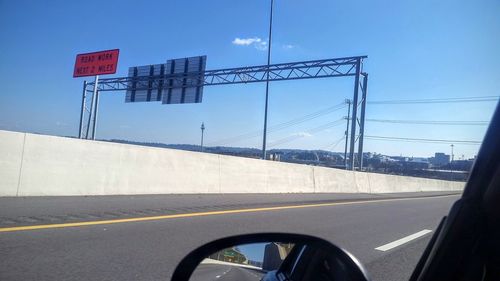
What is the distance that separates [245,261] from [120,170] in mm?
11660

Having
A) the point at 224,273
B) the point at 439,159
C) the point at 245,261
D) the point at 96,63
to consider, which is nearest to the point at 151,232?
the point at 224,273

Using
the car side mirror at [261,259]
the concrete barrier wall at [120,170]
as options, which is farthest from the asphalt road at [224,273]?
the concrete barrier wall at [120,170]

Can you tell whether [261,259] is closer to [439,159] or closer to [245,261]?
[245,261]

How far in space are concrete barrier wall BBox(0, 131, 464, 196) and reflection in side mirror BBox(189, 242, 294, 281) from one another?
9.73 m

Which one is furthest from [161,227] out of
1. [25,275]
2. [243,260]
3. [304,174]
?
[304,174]

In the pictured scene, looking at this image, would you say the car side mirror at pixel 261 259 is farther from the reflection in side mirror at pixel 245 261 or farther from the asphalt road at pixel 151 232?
the asphalt road at pixel 151 232

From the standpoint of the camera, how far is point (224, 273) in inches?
112

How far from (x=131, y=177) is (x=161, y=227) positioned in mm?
5559

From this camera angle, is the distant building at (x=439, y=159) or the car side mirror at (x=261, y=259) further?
the distant building at (x=439, y=159)

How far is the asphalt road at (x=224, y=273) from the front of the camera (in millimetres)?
2729

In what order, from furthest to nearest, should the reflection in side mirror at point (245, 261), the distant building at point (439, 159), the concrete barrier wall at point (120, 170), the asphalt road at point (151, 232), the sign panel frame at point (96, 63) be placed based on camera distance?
the sign panel frame at point (96, 63) < the distant building at point (439, 159) < the concrete barrier wall at point (120, 170) < the asphalt road at point (151, 232) < the reflection in side mirror at point (245, 261)

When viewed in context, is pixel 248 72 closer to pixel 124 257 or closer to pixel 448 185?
pixel 448 185

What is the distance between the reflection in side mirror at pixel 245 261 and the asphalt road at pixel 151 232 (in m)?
2.85

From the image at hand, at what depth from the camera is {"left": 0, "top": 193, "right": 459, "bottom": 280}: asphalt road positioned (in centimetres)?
573
